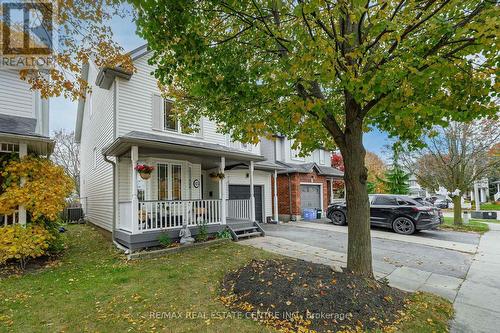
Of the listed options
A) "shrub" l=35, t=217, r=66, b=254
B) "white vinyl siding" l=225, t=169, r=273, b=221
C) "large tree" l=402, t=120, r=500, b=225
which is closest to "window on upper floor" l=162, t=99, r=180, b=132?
"white vinyl siding" l=225, t=169, r=273, b=221

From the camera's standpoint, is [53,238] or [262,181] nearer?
[53,238]

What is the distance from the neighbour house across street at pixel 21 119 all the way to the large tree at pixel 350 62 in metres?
5.11

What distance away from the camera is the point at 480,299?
16.1ft

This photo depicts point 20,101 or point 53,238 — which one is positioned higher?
point 20,101

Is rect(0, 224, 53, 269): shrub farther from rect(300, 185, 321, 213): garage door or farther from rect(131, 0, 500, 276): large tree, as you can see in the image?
rect(300, 185, 321, 213): garage door

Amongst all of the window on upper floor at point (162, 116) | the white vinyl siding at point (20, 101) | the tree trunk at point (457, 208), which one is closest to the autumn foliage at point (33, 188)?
the white vinyl siding at point (20, 101)

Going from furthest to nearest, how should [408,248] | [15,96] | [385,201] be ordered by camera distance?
[385,201], [408,248], [15,96]

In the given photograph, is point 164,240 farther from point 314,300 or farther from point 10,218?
point 314,300

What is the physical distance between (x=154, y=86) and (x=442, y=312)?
11525 mm

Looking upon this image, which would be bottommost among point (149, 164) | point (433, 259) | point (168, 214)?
point (433, 259)

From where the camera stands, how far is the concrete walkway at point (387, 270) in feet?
17.9

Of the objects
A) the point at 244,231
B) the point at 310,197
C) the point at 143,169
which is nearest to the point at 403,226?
the point at 310,197

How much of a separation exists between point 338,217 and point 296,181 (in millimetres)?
3346

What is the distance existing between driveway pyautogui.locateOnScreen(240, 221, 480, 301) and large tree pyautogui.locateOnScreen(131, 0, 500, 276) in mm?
1945
